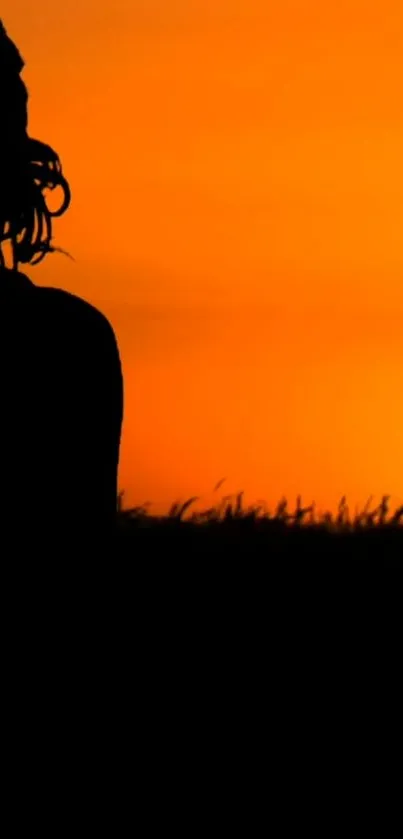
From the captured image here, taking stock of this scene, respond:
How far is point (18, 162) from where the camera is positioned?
2.84 meters

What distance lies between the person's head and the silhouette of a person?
0.36m

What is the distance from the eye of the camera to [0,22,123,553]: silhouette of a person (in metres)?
2.43

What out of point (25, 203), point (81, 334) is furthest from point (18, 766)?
point (25, 203)

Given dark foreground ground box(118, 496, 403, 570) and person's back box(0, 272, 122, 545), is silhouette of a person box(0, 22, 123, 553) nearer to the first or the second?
person's back box(0, 272, 122, 545)

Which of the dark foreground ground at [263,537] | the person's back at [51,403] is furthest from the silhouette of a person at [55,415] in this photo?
the dark foreground ground at [263,537]

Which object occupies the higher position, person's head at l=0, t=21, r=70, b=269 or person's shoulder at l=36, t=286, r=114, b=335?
person's head at l=0, t=21, r=70, b=269

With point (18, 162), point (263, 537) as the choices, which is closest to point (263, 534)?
point (263, 537)

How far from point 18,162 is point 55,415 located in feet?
1.81

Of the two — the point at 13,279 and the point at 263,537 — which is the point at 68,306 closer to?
the point at 13,279

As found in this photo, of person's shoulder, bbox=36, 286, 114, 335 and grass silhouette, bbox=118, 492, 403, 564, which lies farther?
grass silhouette, bbox=118, 492, 403, 564

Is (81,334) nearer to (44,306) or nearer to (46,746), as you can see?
(44,306)

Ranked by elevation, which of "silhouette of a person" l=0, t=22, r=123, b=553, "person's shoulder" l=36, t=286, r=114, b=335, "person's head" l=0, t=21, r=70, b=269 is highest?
"person's head" l=0, t=21, r=70, b=269

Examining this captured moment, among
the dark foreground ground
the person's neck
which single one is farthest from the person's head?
the dark foreground ground

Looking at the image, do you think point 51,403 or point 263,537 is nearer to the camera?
point 51,403
